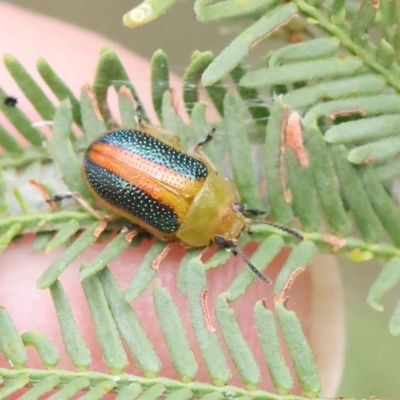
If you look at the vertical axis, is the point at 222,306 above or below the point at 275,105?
below

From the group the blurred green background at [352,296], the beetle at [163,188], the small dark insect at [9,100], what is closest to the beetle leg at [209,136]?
the beetle at [163,188]

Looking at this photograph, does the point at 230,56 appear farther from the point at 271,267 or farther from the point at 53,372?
the point at 53,372

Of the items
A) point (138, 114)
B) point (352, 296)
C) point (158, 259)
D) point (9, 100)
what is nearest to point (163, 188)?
point (138, 114)

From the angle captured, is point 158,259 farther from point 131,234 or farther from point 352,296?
point 352,296

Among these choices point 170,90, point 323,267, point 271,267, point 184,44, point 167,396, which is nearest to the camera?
point 167,396

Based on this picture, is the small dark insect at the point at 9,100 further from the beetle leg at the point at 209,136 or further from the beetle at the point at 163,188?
the beetle leg at the point at 209,136

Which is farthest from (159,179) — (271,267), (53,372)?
(53,372)

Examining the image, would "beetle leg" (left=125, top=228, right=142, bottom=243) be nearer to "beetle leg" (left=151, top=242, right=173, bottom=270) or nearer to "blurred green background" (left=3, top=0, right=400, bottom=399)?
"beetle leg" (left=151, top=242, right=173, bottom=270)
